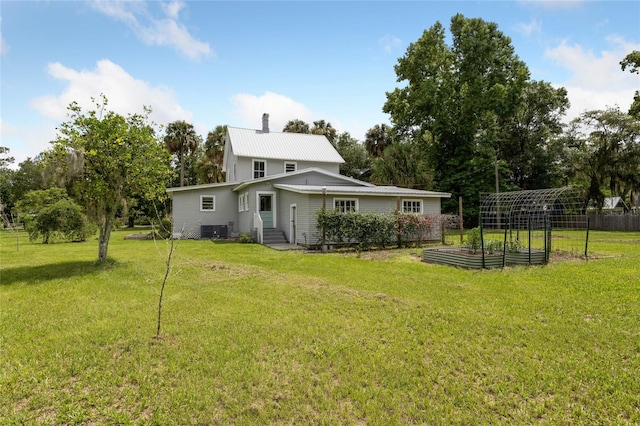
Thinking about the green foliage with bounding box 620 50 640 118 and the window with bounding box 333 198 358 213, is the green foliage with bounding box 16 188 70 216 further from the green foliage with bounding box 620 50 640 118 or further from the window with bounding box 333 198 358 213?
the green foliage with bounding box 620 50 640 118

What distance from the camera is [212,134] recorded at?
35406mm

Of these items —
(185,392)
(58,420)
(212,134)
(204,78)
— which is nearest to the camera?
(58,420)

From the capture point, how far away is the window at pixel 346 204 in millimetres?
15498

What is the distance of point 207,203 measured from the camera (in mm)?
20812

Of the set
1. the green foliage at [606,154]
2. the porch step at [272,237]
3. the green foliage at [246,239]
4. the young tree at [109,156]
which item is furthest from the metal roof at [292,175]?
the green foliage at [606,154]

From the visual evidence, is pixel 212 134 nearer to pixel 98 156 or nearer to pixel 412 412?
pixel 98 156

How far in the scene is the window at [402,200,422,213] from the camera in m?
17.2

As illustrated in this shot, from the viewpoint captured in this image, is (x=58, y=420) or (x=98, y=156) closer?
(x=58, y=420)

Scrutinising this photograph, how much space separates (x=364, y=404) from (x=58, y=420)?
2640 mm

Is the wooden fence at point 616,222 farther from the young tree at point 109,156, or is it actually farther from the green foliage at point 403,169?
the young tree at point 109,156

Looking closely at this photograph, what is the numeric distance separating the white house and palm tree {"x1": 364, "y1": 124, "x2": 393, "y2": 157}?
37.9 feet

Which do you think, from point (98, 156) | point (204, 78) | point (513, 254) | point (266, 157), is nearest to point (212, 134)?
point (266, 157)

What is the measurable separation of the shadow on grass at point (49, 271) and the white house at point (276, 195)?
15.6 ft

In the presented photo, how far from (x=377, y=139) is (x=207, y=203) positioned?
22.0 meters
